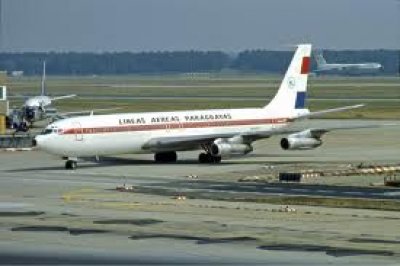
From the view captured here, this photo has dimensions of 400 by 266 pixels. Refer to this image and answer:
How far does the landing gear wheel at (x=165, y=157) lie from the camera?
80688 millimetres

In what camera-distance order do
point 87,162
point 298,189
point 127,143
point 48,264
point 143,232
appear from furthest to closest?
1. point 87,162
2. point 127,143
3. point 298,189
4. point 143,232
5. point 48,264

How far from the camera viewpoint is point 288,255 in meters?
36.8

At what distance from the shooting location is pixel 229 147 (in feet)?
252

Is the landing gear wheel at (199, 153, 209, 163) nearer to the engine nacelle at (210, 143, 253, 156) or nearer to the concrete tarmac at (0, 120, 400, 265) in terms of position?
the engine nacelle at (210, 143, 253, 156)

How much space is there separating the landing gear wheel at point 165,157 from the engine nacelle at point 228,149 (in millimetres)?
4030

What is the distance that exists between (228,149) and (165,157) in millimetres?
5759

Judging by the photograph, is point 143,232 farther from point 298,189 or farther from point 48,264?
point 298,189

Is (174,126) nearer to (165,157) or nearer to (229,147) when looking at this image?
(165,157)

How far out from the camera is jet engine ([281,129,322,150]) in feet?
258

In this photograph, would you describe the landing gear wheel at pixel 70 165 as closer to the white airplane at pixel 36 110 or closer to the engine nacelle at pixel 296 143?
the engine nacelle at pixel 296 143

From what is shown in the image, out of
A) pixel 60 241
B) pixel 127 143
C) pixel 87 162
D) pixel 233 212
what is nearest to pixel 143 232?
pixel 60 241

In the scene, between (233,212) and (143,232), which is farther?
(233,212)

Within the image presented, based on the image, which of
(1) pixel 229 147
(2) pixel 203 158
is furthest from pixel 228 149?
(2) pixel 203 158

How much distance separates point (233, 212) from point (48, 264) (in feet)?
51.8
